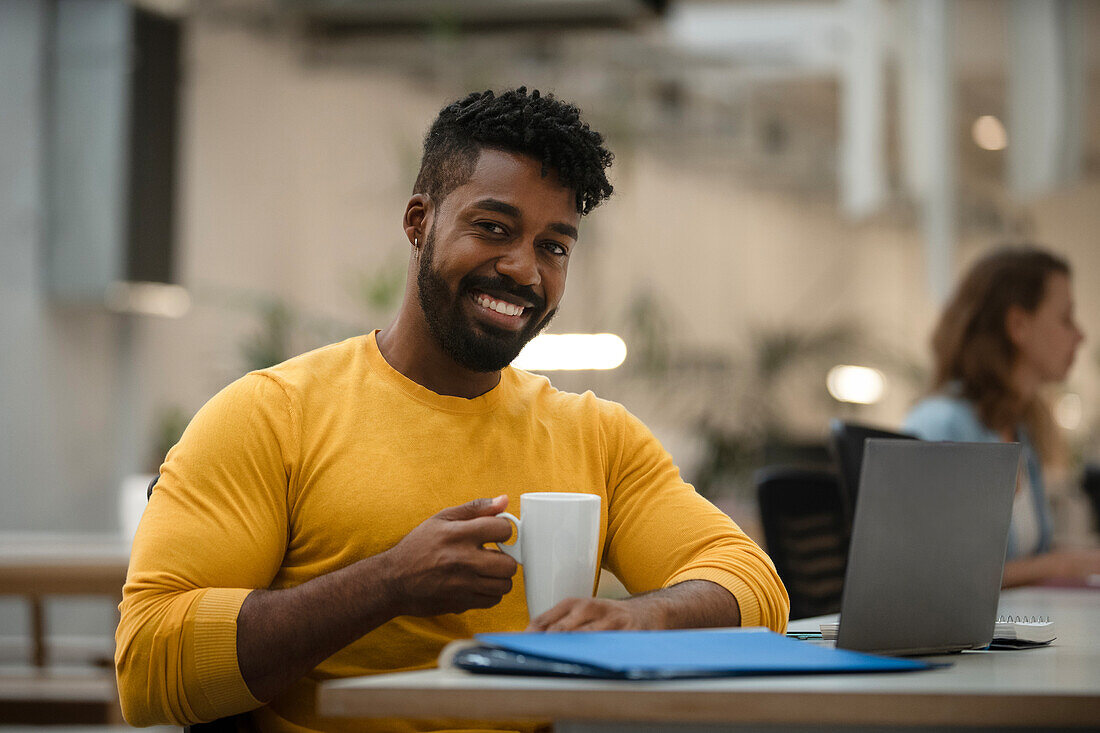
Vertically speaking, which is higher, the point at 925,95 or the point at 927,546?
the point at 925,95

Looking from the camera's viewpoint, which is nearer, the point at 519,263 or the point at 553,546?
the point at 553,546

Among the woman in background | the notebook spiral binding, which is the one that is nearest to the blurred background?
the woman in background

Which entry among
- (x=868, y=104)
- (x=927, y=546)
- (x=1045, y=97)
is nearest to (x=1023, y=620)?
(x=927, y=546)

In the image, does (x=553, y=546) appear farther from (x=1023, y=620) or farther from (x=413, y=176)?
(x=413, y=176)

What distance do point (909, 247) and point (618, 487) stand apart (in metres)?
8.67

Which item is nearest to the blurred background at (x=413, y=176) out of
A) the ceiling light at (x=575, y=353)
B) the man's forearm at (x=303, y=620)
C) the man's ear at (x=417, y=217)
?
the ceiling light at (x=575, y=353)

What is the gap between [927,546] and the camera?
1.12 meters

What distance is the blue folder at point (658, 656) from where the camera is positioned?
871 mm

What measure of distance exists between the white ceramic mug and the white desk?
0.56 ft

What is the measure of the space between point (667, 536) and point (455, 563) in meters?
0.43

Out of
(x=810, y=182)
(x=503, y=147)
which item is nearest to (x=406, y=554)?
(x=503, y=147)

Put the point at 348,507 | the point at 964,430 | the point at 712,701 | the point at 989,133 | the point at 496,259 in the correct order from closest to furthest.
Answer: the point at 712,701
the point at 348,507
the point at 496,259
the point at 964,430
the point at 989,133

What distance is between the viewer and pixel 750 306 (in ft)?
29.1

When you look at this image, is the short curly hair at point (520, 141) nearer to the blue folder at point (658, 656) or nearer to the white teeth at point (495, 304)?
the white teeth at point (495, 304)
